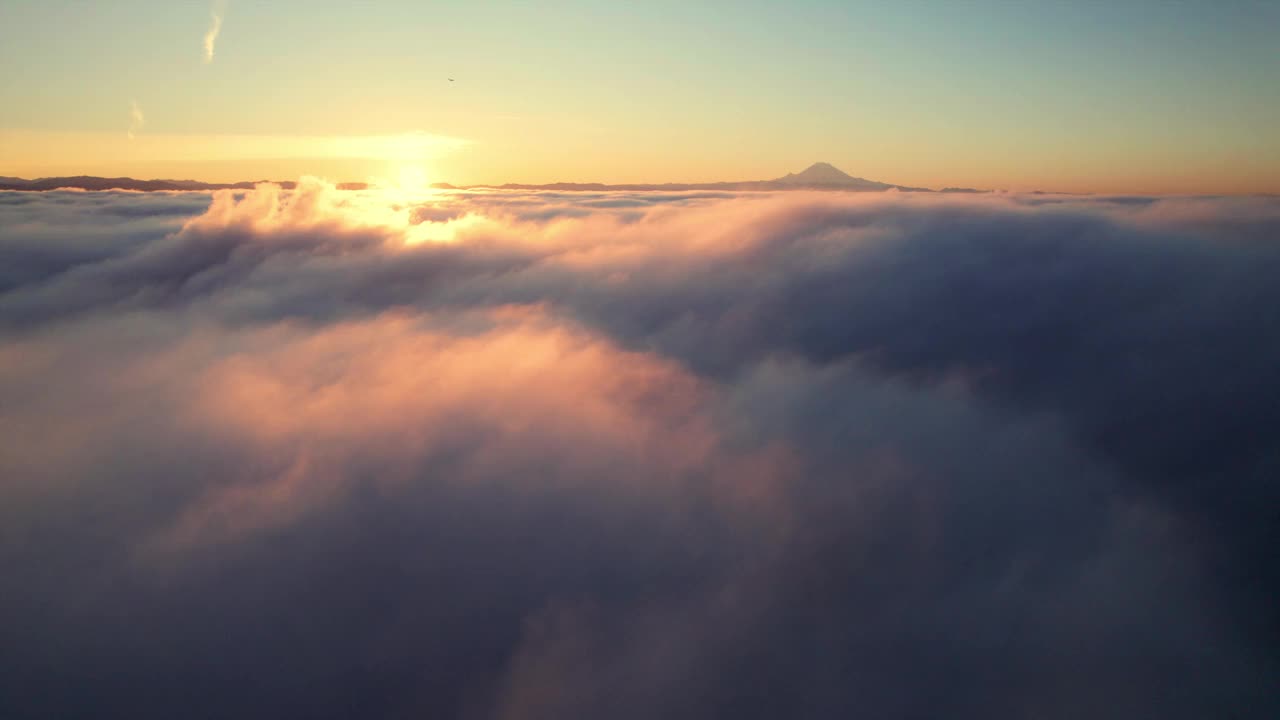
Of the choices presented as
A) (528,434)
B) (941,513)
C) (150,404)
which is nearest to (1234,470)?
(941,513)

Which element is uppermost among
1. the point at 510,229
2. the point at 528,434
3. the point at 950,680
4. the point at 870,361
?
the point at 510,229

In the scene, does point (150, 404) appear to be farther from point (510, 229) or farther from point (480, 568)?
point (510, 229)

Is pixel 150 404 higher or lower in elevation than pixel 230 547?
higher

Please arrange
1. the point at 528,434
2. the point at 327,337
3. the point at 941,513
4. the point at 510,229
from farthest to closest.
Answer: the point at 510,229
the point at 327,337
the point at 528,434
the point at 941,513

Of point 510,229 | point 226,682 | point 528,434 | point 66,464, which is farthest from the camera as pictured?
point 510,229

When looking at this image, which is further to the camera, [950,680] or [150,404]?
[150,404]

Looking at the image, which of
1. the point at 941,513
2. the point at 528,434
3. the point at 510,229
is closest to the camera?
the point at 941,513

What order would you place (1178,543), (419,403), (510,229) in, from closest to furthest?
1. (1178,543)
2. (419,403)
3. (510,229)

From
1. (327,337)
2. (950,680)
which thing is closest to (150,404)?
(327,337)

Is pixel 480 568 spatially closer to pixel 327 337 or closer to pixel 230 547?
pixel 230 547
